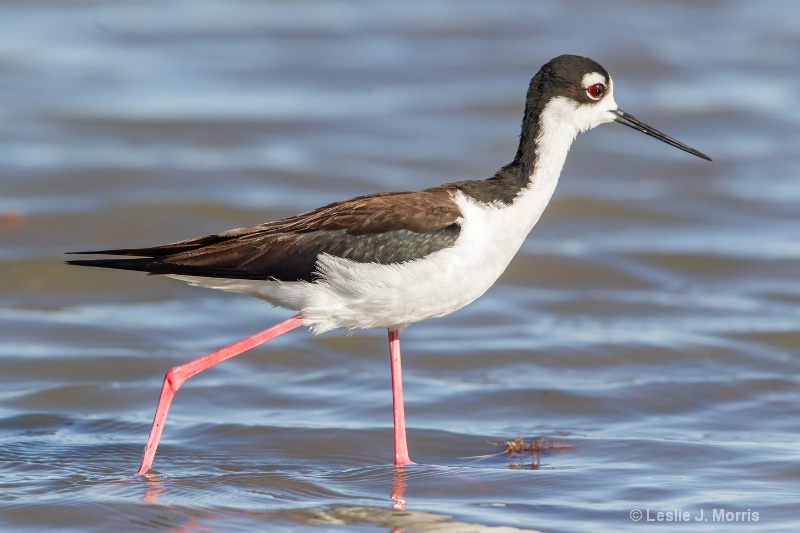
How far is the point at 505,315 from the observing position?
38.7ft

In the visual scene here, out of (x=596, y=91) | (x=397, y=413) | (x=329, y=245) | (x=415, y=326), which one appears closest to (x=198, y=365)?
(x=329, y=245)

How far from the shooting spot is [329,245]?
25.9 feet

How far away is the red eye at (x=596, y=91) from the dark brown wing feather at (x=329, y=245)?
4.07 feet

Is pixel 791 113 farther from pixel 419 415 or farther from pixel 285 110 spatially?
pixel 419 415

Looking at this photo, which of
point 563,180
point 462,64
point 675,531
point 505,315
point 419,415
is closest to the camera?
point 675,531

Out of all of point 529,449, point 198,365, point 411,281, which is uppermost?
point 411,281

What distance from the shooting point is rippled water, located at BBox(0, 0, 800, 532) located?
7785 millimetres

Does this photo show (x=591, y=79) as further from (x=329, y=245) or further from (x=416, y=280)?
(x=329, y=245)

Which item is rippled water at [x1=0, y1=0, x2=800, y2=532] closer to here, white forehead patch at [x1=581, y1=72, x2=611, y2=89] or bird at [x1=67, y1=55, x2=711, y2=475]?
bird at [x1=67, y1=55, x2=711, y2=475]

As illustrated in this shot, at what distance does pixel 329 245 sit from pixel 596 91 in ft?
6.82

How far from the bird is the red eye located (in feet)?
1.52

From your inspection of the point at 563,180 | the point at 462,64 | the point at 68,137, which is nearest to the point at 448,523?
the point at 563,180

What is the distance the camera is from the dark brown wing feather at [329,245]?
307 inches

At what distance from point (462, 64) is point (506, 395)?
35.5ft
